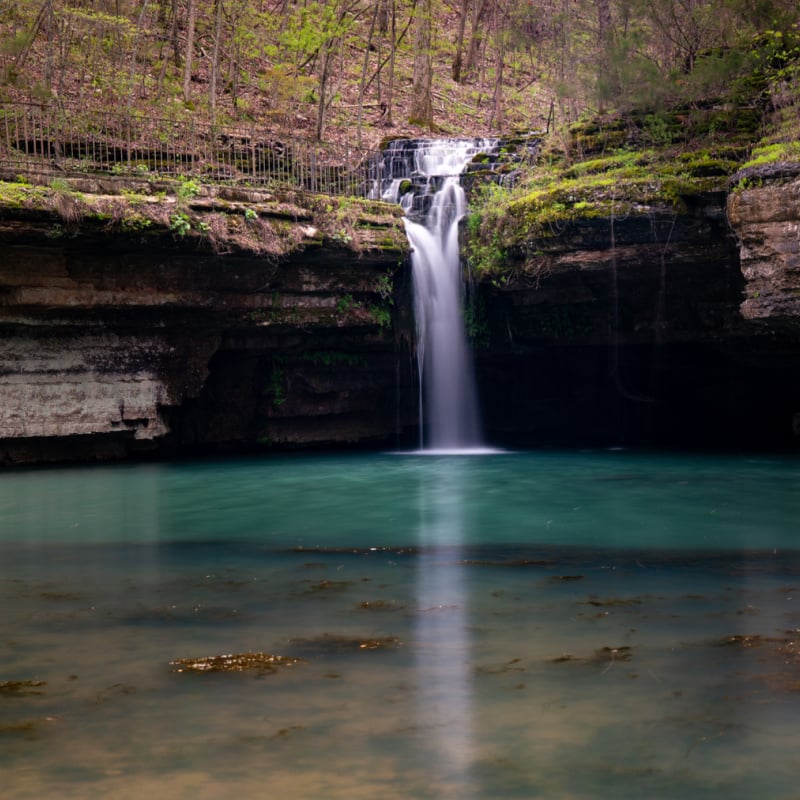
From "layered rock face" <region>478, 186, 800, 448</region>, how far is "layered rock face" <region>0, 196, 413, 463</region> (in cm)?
292

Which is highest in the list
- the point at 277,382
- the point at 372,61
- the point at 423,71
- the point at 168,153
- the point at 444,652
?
the point at 372,61

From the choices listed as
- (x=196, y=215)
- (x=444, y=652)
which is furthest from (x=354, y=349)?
(x=444, y=652)

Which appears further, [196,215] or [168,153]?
[168,153]

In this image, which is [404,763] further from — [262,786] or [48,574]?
[48,574]

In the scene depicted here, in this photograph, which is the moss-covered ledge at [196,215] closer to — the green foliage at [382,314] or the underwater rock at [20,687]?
the green foliage at [382,314]

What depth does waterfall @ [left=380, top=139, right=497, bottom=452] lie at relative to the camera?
18.5 meters

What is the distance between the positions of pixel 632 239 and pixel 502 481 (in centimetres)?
490

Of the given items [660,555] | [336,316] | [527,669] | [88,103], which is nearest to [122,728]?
[527,669]

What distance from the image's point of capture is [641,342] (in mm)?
18609

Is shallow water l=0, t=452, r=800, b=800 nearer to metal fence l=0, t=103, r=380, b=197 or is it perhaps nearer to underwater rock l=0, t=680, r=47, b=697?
underwater rock l=0, t=680, r=47, b=697

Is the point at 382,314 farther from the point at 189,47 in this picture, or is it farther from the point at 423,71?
the point at 423,71

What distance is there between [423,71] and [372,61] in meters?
7.96

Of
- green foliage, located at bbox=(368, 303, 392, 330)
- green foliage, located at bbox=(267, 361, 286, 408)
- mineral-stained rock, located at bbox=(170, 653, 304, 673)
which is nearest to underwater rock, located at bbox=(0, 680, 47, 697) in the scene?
mineral-stained rock, located at bbox=(170, 653, 304, 673)

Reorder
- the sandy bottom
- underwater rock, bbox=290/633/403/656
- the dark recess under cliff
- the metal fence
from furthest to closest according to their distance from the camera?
the metal fence → the dark recess under cliff → underwater rock, bbox=290/633/403/656 → the sandy bottom
